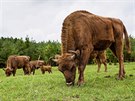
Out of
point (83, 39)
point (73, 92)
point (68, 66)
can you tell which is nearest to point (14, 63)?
point (83, 39)

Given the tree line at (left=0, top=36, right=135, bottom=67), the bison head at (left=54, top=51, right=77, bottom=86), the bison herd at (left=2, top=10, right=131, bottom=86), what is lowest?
the tree line at (left=0, top=36, right=135, bottom=67)

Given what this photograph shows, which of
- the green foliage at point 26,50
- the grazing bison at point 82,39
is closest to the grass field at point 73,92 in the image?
the grazing bison at point 82,39

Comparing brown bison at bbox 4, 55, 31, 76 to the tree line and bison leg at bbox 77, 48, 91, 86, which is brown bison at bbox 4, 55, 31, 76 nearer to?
bison leg at bbox 77, 48, 91, 86

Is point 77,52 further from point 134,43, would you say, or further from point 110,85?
point 134,43

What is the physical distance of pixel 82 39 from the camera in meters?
10.9

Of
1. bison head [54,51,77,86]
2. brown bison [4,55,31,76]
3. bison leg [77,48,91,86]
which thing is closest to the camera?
bison head [54,51,77,86]

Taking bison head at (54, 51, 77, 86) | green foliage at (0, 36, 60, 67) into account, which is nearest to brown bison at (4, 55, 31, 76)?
bison head at (54, 51, 77, 86)

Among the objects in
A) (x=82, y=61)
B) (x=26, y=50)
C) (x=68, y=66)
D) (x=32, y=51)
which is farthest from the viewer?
(x=32, y=51)

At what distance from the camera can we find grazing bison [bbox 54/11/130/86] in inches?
404

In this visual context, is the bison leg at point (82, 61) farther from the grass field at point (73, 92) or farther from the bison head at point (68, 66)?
the bison head at point (68, 66)

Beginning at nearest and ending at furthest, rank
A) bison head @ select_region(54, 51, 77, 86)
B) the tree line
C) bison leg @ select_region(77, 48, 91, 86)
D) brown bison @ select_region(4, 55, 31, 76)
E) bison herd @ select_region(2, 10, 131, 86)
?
bison head @ select_region(54, 51, 77, 86), bison herd @ select_region(2, 10, 131, 86), bison leg @ select_region(77, 48, 91, 86), brown bison @ select_region(4, 55, 31, 76), the tree line

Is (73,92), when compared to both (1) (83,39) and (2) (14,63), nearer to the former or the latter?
(1) (83,39)

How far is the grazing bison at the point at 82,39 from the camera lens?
33.7 ft

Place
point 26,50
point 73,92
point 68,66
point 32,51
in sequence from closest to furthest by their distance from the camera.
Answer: point 73,92, point 68,66, point 26,50, point 32,51
